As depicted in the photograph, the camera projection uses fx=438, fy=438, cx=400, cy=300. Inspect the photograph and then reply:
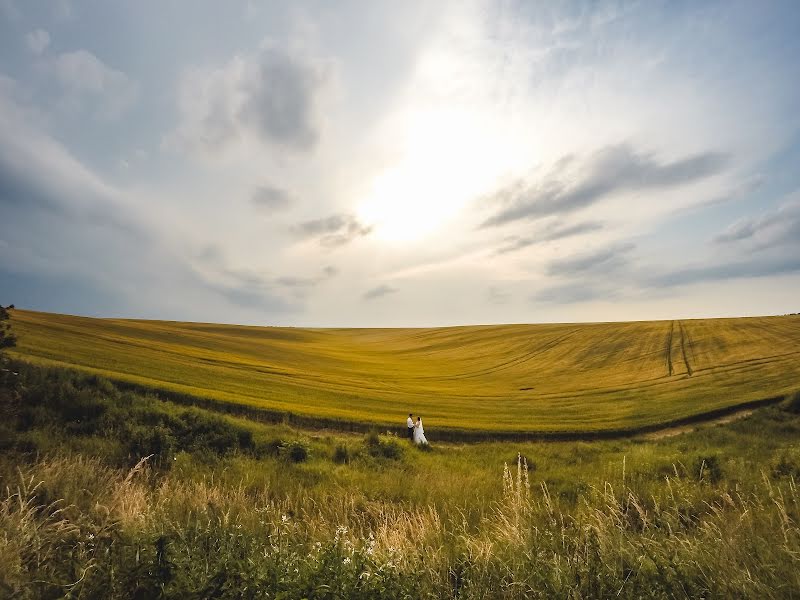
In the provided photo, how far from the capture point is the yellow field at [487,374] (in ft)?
86.7

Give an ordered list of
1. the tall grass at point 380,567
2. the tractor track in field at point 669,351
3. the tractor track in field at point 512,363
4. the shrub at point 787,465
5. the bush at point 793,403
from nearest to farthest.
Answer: the tall grass at point 380,567 → the shrub at point 787,465 → the bush at point 793,403 → the tractor track in field at point 669,351 → the tractor track in field at point 512,363

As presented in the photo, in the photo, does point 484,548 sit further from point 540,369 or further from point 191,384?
point 540,369

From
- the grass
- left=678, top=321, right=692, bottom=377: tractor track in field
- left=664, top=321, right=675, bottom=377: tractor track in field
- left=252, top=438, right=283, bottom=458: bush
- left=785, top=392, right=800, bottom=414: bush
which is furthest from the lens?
left=664, top=321, right=675, bottom=377: tractor track in field

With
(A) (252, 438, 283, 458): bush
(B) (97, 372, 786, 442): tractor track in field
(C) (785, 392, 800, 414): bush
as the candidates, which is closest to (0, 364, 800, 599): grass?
(A) (252, 438, 283, 458): bush

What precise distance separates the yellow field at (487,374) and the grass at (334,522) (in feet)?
24.7

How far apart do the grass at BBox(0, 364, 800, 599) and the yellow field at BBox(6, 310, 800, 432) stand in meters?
7.52

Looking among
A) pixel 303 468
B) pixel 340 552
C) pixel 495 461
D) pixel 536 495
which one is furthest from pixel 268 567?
pixel 495 461

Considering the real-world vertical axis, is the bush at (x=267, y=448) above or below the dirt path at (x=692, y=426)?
above

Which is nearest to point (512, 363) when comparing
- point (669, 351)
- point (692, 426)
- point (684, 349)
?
point (669, 351)

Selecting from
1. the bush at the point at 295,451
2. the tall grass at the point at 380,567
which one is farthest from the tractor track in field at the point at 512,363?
the tall grass at the point at 380,567

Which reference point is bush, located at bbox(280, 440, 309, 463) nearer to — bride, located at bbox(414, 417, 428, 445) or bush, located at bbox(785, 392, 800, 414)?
bride, located at bbox(414, 417, 428, 445)

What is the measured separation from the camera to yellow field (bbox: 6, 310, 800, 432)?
26.4 m

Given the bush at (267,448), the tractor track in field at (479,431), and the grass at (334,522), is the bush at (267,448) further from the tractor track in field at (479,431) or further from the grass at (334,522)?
the tractor track in field at (479,431)

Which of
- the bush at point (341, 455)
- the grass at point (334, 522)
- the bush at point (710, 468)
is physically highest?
the grass at point (334, 522)
